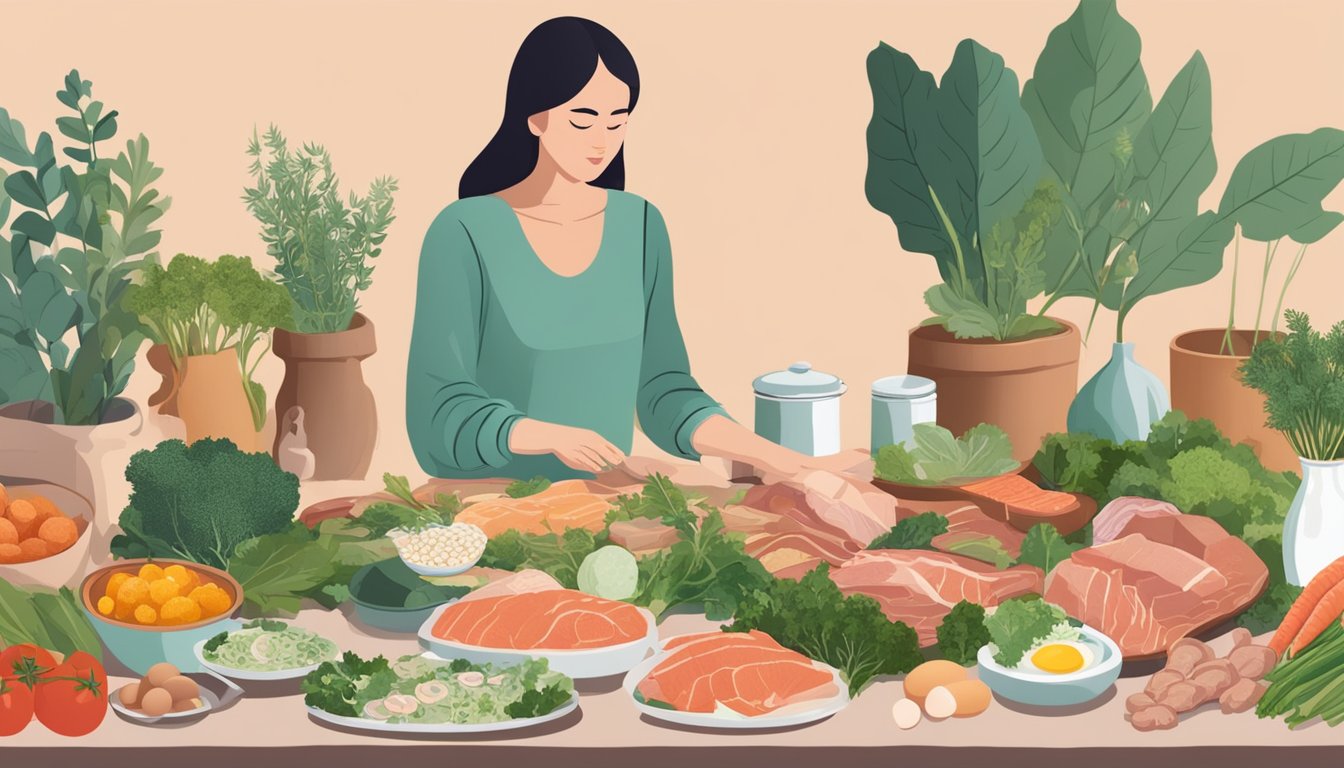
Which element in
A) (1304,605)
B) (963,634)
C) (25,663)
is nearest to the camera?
(25,663)

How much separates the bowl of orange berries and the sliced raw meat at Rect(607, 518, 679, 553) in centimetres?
116

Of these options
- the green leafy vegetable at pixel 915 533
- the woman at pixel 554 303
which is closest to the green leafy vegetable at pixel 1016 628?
the green leafy vegetable at pixel 915 533

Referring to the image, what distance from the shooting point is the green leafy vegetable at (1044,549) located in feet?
19.0

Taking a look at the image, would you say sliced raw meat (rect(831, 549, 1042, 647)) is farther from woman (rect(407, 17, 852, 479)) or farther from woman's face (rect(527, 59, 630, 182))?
woman's face (rect(527, 59, 630, 182))

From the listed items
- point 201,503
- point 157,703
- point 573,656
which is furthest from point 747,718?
point 201,503

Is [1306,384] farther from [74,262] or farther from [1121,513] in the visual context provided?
[74,262]

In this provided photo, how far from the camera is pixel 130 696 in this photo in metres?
4.94

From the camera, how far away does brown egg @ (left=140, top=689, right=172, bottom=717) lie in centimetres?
487

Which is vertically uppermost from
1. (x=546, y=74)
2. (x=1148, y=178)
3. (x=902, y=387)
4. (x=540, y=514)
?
(x=546, y=74)

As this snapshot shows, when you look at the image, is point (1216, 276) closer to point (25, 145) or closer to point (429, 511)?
point (429, 511)

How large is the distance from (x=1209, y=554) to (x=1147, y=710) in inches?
38.7

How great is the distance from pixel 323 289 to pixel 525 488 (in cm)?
145

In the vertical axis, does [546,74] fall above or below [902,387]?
above

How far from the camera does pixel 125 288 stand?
6.77 meters
